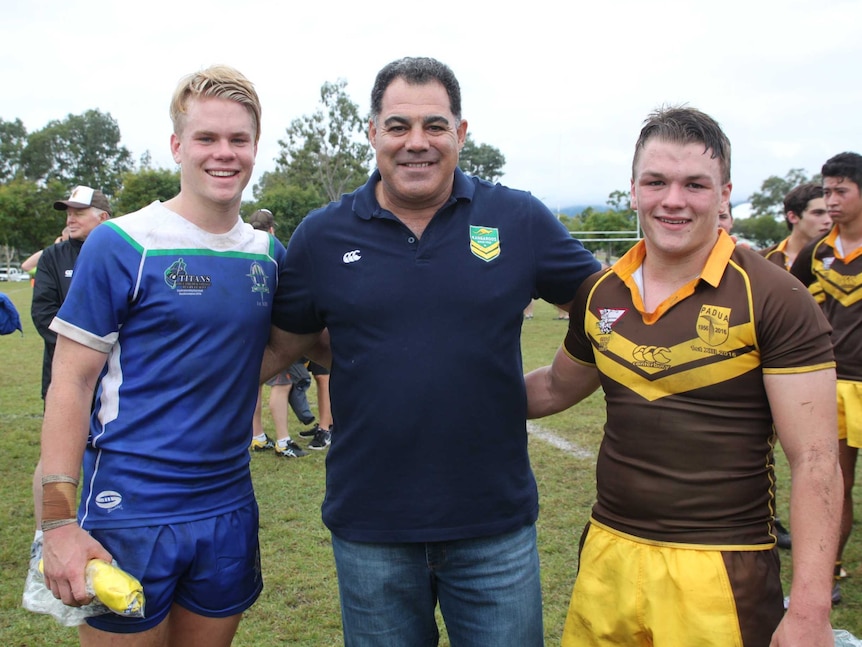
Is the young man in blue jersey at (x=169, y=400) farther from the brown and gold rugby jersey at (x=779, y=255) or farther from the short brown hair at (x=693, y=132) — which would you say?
the brown and gold rugby jersey at (x=779, y=255)

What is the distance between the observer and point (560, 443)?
24.2ft

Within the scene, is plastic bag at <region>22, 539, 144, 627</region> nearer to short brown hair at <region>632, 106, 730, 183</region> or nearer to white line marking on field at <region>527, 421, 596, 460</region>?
short brown hair at <region>632, 106, 730, 183</region>

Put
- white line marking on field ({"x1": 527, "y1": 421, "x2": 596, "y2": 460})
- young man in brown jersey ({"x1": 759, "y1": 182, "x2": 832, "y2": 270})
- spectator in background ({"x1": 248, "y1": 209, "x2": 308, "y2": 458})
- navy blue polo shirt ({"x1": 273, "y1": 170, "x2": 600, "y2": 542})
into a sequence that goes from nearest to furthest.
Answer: navy blue polo shirt ({"x1": 273, "y1": 170, "x2": 600, "y2": 542}), young man in brown jersey ({"x1": 759, "y1": 182, "x2": 832, "y2": 270}), white line marking on field ({"x1": 527, "y1": 421, "x2": 596, "y2": 460}), spectator in background ({"x1": 248, "y1": 209, "x2": 308, "y2": 458})

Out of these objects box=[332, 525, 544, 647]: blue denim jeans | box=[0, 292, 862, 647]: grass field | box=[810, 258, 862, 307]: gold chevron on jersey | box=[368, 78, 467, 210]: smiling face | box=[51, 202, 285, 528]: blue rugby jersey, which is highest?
box=[368, 78, 467, 210]: smiling face

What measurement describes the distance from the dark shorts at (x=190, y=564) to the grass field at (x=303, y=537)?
1.55 metres

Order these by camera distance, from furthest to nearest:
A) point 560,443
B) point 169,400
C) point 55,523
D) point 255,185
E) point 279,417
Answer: point 255,185 < point 560,443 < point 279,417 < point 169,400 < point 55,523

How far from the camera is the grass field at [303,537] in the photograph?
13.1 ft

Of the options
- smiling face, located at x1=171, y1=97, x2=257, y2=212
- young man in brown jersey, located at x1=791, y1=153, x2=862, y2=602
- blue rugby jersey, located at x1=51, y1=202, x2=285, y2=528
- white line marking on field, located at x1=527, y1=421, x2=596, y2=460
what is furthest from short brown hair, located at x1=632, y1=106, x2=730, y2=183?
white line marking on field, located at x1=527, y1=421, x2=596, y2=460

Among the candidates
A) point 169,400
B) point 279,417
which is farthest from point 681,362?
point 279,417

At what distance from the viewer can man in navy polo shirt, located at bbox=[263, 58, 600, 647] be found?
2375mm

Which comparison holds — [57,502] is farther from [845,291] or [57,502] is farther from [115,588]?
[845,291]

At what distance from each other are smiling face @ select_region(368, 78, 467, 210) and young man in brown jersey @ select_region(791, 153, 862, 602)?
125 inches

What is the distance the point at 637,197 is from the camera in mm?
2299

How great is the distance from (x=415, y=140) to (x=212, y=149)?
26.6 inches
